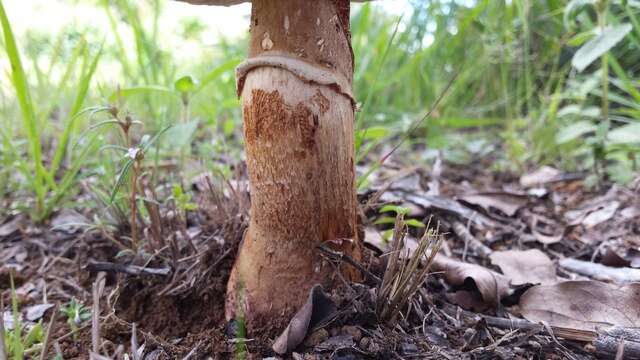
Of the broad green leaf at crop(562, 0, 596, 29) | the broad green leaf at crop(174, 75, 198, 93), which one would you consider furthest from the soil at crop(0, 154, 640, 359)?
the broad green leaf at crop(562, 0, 596, 29)

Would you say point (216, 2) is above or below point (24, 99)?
above

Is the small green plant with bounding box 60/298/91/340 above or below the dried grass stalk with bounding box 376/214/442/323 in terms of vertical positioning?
below

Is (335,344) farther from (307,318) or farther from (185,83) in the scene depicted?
(185,83)

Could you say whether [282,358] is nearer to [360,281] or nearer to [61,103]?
[360,281]

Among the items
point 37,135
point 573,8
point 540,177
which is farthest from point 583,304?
point 37,135

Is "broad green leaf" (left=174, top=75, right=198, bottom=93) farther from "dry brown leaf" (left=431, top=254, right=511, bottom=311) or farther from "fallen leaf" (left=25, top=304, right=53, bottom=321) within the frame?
"dry brown leaf" (left=431, top=254, right=511, bottom=311)

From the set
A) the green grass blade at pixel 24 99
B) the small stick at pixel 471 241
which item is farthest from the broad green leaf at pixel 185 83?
the small stick at pixel 471 241
